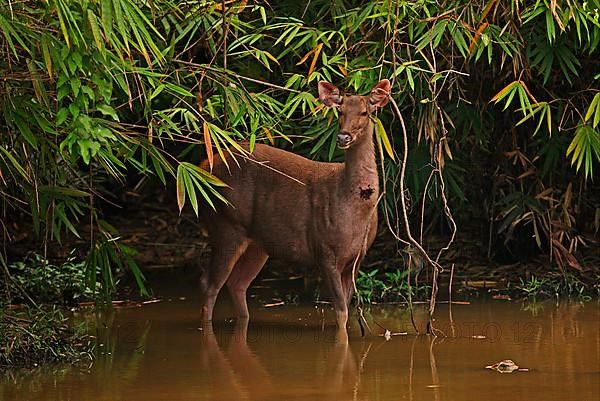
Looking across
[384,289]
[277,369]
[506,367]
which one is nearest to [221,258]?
[384,289]

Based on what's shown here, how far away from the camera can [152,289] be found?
9.97 meters

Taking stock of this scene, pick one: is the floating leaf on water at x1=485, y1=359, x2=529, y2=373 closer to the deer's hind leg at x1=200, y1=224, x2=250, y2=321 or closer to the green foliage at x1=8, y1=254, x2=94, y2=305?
the deer's hind leg at x1=200, y1=224, x2=250, y2=321

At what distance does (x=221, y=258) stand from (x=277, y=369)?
1.88 meters

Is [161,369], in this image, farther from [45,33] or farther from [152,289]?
[152,289]

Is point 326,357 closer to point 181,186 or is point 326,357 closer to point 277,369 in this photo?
point 277,369

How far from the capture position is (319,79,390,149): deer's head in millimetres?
8141

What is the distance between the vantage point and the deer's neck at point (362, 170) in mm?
8461

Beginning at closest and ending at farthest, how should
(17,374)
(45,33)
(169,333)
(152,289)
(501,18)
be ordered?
(45,33), (17,374), (169,333), (501,18), (152,289)

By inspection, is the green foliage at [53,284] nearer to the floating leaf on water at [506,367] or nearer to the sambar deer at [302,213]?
the sambar deer at [302,213]

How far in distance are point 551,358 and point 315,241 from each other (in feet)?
6.39

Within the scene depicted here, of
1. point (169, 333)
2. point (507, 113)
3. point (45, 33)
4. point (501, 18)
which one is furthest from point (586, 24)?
point (45, 33)

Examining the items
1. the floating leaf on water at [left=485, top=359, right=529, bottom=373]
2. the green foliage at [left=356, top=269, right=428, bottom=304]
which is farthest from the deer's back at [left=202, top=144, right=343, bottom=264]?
the floating leaf on water at [left=485, top=359, right=529, bottom=373]

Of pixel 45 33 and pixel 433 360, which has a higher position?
pixel 45 33

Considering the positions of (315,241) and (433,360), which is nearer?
(433,360)
